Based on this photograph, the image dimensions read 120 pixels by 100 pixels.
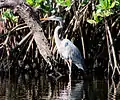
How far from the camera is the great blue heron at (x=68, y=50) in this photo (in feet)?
41.3

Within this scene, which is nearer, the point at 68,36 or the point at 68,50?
the point at 68,50

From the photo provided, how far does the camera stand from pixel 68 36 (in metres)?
13.2

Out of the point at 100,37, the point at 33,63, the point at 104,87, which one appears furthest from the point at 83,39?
the point at 104,87

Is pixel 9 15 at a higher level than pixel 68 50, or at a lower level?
higher

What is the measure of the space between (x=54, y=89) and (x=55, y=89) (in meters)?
0.02

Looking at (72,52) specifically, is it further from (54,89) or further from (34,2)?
(54,89)

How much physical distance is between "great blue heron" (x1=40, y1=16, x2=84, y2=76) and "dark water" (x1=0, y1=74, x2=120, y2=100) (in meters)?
0.57

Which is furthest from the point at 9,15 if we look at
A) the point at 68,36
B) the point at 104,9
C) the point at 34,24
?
the point at 104,9

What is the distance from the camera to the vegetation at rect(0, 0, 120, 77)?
12.6 m

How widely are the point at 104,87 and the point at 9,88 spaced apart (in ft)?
5.70

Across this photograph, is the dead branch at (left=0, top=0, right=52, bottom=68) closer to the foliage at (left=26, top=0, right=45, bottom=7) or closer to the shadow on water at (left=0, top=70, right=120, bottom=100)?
the foliage at (left=26, top=0, right=45, bottom=7)

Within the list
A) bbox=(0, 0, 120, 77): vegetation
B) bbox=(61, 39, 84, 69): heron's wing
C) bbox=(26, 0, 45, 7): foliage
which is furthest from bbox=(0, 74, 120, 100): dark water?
bbox=(26, 0, 45, 7): foliage

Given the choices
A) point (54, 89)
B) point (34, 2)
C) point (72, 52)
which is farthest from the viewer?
point (72, 52)

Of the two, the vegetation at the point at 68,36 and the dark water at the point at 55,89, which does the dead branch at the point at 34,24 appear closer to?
the vegetation at the point at 68,36
